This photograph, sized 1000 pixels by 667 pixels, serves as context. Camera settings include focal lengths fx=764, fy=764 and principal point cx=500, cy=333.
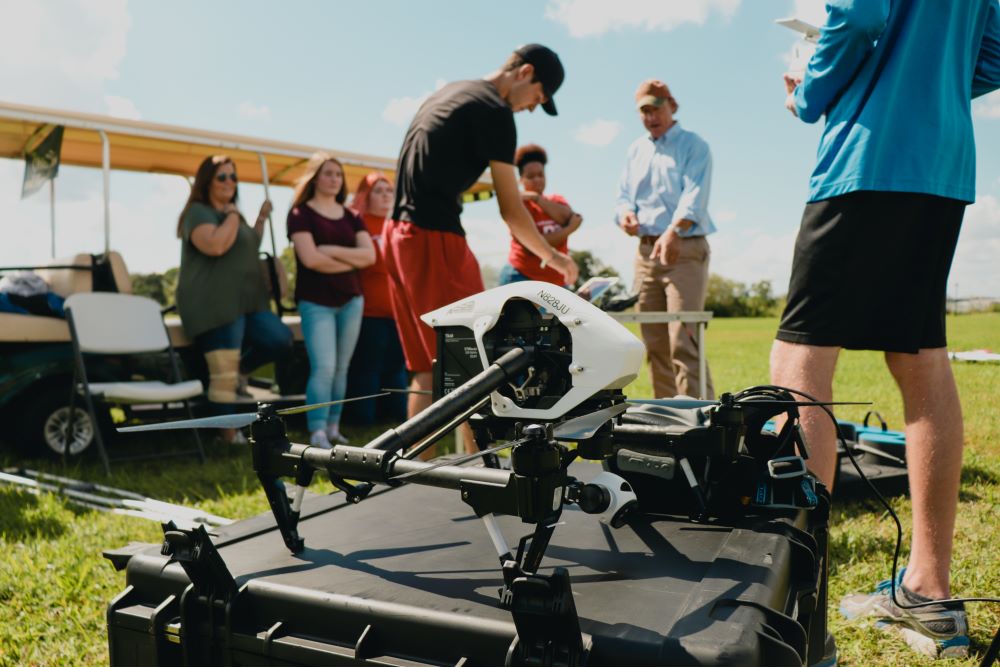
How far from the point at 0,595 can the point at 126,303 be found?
272 centimetres

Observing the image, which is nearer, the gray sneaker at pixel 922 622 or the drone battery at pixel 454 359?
the drone battery at pixel 454 359

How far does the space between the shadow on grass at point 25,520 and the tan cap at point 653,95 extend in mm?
3789

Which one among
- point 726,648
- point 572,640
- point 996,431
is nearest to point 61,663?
point 572,640

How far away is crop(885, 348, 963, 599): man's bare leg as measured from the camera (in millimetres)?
1816

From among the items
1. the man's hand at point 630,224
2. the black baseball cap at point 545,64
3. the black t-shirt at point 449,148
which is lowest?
the man's hand at point 630,224

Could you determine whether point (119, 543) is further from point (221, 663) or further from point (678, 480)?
point (678, 480)

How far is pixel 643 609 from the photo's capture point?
1119 mm

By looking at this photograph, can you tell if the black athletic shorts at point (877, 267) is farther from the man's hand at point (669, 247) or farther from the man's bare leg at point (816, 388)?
the man's hand at point (669, 247)

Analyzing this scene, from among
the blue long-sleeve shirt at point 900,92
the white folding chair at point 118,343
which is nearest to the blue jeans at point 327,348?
the white folding chair at point 118,343

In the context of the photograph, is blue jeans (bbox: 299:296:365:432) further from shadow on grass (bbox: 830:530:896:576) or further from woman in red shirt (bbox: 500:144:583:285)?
shadow on grass (bbox: 830:530:896:576)

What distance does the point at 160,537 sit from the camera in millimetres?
2762

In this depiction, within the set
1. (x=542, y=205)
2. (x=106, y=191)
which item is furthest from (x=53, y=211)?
(x=542, y=205)

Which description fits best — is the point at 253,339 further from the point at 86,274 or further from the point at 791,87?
the point at 791,87

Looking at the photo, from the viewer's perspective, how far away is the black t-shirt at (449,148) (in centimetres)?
276
